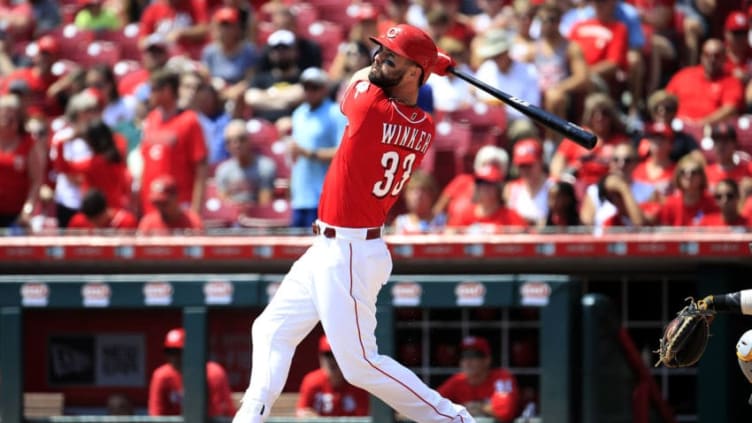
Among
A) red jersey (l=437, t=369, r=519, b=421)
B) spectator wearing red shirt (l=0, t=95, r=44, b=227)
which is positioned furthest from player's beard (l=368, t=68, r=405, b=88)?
spectator wearing red shirt (l=0, t=95, r=44, b=227)

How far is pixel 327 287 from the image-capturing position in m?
5.05

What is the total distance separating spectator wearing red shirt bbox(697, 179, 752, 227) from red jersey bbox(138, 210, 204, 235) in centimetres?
263

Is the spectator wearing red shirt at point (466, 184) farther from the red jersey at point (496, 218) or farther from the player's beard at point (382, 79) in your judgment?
the player's beard at point (382, 79)

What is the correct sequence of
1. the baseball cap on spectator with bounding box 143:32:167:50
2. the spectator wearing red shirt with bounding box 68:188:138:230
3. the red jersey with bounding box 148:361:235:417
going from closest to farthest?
the red jersey with bounding box 148:361:235:417
the spectator wearing red shirt with bounding box 68:188:138:230
the baseball cap on spectator with bounding box 143:32:167:50

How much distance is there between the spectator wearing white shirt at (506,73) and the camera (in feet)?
28.8

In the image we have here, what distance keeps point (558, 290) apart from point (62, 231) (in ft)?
8.68

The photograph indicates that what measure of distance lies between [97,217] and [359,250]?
2957 millimetres

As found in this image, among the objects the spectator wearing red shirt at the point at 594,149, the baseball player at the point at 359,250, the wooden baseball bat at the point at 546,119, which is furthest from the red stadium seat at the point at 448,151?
the baseball player at the point at 359,250

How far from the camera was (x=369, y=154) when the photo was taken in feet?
16.6

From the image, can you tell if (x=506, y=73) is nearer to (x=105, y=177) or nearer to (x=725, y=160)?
(x=725, y=160)

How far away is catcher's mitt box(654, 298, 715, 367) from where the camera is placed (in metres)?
5.04

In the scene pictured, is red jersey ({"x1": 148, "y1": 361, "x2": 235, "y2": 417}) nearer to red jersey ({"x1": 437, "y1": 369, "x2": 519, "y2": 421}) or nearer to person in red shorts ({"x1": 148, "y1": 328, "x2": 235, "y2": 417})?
person in red shorts ({"x1": 148, "y1": 328, "x2": 235, "y2": 417})

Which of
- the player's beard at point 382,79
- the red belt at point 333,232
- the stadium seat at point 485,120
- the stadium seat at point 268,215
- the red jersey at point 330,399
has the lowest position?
the red jersey at point 330,399

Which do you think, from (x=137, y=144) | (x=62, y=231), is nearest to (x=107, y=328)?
(x=62, y=231)
